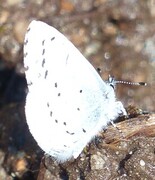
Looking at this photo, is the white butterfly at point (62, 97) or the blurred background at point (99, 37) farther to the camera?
the blurred background at point (99, 37)

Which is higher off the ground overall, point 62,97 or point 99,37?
point 62,97

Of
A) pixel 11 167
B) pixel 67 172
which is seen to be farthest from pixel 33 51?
pixel 11 167

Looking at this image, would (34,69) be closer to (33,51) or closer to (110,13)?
(33,51)

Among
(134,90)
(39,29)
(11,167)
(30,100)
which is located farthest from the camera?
(134,90)

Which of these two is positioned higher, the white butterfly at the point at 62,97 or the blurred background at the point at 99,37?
the white butterfly at the point at 62,97

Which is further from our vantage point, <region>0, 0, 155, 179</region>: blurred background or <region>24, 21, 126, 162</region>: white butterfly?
<region>0, 0, 155, 179</region>: blurred background
